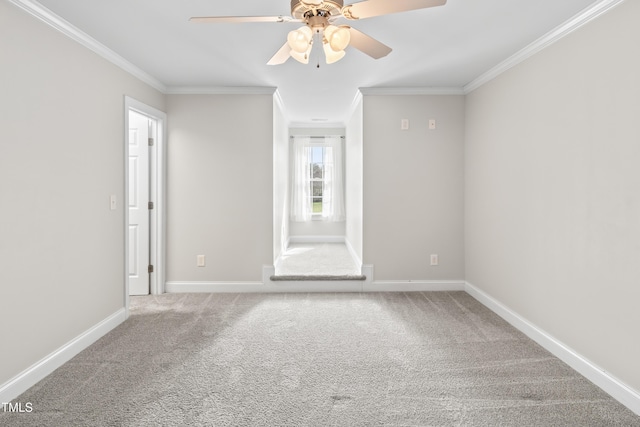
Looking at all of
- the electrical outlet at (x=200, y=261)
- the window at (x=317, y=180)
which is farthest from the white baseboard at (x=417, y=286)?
the window at (x=317, y=180)

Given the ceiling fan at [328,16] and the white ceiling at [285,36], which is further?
the white ceiling at [285,36]

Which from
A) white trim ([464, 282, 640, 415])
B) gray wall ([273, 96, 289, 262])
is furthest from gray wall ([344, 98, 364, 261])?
white trim ([464, 282, 640, 415])

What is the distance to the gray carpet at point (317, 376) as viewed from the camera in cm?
203

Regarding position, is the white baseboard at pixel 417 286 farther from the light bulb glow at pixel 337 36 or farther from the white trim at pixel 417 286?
the light bulb glow at pixel 337 36

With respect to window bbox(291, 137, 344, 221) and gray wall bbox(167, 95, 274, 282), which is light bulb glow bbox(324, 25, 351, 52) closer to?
gray wall bbox(167, 95, 274, 282)

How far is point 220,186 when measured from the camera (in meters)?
4.40

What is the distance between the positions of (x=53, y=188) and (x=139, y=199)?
1.67m

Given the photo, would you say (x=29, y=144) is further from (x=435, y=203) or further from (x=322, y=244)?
(x=322, y=244)

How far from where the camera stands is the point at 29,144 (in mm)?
2359

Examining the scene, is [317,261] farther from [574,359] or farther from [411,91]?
[574,359]

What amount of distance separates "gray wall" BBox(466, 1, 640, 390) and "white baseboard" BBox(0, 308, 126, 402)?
356cm

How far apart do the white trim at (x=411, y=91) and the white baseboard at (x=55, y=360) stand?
138 inches

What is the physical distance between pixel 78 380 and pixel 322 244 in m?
5.09

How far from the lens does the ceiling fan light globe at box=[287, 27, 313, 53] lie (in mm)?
1845
